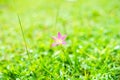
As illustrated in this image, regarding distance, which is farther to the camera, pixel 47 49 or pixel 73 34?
pixel 73 34

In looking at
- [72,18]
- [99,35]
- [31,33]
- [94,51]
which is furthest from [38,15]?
[94,51]

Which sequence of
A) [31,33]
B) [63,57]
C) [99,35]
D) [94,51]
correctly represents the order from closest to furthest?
[63,57], [94,51], [99,35], [31,33]

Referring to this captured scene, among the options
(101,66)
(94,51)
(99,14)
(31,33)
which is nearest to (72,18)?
(99,14)

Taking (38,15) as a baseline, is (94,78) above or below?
below

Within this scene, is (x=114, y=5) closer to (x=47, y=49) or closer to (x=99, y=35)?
(x=99, y=35)

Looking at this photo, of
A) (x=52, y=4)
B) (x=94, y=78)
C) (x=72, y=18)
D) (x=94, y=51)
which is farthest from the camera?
(x=52, y=4)

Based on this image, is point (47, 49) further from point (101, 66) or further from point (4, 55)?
point (101, 66)
